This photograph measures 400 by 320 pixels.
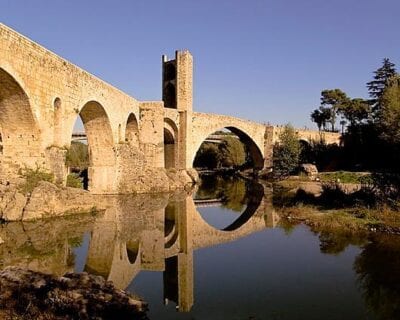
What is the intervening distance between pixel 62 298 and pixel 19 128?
978cm

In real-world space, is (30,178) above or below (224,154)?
below

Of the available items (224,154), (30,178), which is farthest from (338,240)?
(224,154)

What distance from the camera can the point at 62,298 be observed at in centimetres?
594

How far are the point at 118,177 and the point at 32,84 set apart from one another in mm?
10090

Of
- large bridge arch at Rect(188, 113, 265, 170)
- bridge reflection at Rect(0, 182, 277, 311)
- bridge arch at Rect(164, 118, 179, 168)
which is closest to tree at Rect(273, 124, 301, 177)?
large bridge arch at Rect(188, 113, 265, 170)

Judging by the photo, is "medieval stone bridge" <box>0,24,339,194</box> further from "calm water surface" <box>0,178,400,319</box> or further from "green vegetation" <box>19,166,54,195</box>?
"calm water surface" <box>0,178,400,319</box>

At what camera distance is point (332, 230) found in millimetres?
13250

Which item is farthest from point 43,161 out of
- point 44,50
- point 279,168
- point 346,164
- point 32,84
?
point 346,164

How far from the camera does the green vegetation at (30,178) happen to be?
1405 centimetres

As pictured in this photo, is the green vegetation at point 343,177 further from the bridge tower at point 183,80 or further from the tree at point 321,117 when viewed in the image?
the tree at point 321,117

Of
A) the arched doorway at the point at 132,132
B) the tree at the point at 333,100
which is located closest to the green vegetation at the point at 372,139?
the tree at the point at 333,100

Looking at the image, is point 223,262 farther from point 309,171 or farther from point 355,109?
point 355,109

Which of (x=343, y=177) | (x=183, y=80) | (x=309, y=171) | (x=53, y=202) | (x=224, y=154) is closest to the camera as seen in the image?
(x=53, y=202)

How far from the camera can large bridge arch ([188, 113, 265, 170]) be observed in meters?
34.1
